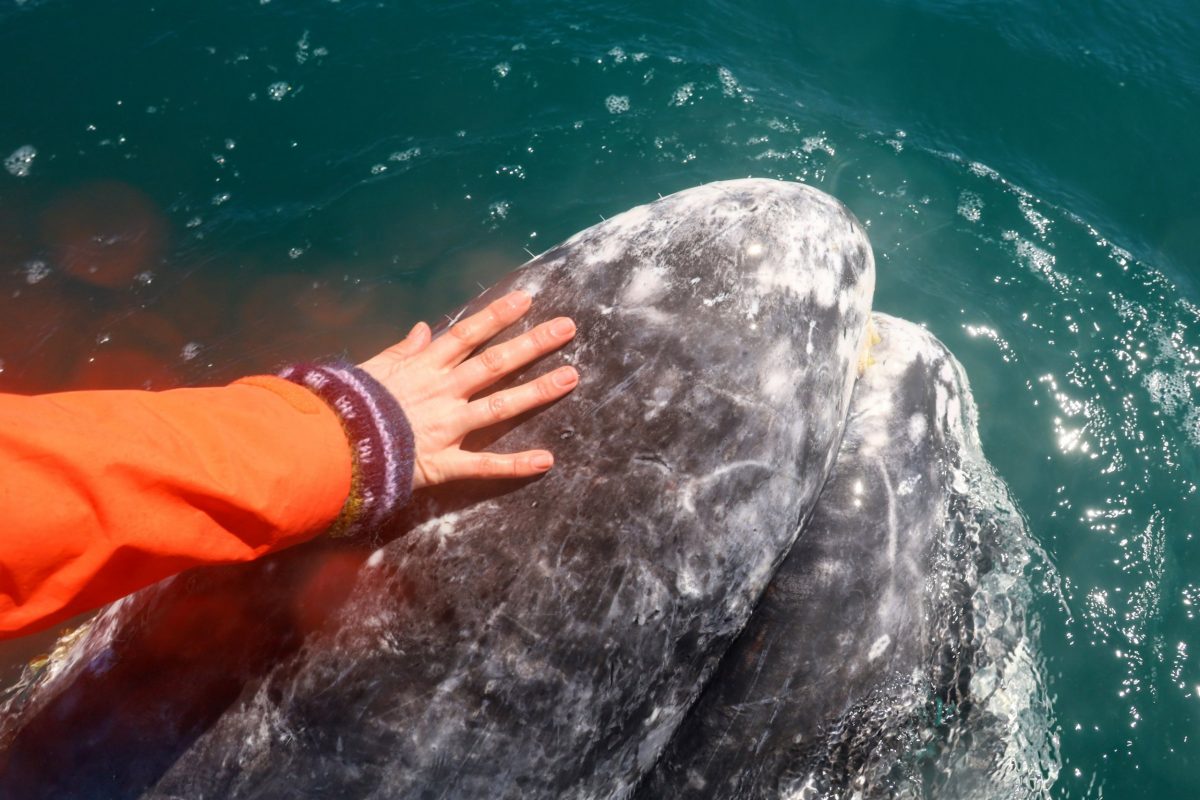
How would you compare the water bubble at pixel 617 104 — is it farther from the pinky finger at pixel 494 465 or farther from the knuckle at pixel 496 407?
the pinky finger at pixel 494 465

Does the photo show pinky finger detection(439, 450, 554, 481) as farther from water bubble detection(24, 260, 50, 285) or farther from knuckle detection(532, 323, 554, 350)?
water bubble detection(24, 260, 50, 285)

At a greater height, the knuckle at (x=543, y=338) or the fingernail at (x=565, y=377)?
the knuckle at (x=543, y=338)

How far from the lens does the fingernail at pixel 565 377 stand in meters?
3.94

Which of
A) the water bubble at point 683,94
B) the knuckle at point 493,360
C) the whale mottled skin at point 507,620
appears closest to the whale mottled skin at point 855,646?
the whale mottled skin at point 507,620

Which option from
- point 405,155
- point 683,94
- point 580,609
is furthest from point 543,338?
point 683,94

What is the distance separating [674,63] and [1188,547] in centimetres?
805

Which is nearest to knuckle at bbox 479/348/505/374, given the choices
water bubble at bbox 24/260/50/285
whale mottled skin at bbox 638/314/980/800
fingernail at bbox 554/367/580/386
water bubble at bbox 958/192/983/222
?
fingernail at bbox 554/367/580/386

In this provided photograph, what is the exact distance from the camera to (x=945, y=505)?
535 centimetres

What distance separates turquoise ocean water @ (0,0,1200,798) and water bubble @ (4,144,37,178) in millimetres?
155

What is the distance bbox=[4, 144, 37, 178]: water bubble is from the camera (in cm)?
900

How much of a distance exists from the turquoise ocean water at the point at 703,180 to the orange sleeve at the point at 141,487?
4342 mm

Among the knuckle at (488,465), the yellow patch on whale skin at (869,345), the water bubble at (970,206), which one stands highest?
the knuckle at (488,465)

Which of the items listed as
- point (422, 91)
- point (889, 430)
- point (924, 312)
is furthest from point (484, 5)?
point (889, 430)

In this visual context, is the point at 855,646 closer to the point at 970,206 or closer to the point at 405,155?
the point at 970,206
